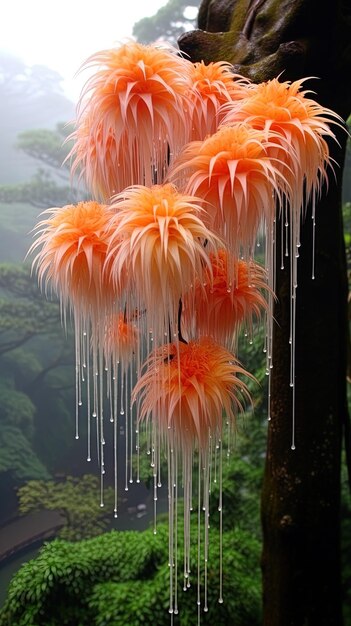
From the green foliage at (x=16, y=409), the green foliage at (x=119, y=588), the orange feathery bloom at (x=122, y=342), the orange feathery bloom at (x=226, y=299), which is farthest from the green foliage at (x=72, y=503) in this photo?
the orange feathery bloom at (x=226, y=299)

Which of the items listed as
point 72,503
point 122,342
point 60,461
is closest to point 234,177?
point 122,342

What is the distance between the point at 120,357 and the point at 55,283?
0.65 ft

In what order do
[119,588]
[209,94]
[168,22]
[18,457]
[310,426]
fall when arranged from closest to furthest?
[209,94]
[310,426]
[119,588]
[18,457]
[168,22]

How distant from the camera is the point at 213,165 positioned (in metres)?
0.50

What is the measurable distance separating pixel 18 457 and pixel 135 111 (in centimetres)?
292

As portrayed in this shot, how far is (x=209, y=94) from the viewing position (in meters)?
0.59

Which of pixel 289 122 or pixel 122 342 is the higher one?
pixel 289 122

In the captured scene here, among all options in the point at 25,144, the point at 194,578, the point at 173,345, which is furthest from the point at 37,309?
the point at 173,345

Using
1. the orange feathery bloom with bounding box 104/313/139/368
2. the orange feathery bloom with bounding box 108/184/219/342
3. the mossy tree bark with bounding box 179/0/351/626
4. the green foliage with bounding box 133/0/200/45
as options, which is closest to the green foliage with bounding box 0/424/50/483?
the mossy tree bark with bounding box 179/0/351/626

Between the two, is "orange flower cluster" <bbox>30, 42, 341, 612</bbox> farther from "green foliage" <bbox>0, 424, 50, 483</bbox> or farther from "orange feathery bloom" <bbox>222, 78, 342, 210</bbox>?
"green foliage" <bbox>0, 424, 50, 483</bbox>

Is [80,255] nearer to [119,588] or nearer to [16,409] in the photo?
[119,588]

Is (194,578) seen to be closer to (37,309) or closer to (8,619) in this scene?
(8,619)

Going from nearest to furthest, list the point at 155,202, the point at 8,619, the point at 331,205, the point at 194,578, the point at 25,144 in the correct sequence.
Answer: the point at 155,202, the point at 331,205, the point at 194,578, the point at 8,619, the point at 25,144

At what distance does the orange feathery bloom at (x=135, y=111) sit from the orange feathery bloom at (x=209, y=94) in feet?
0.04
